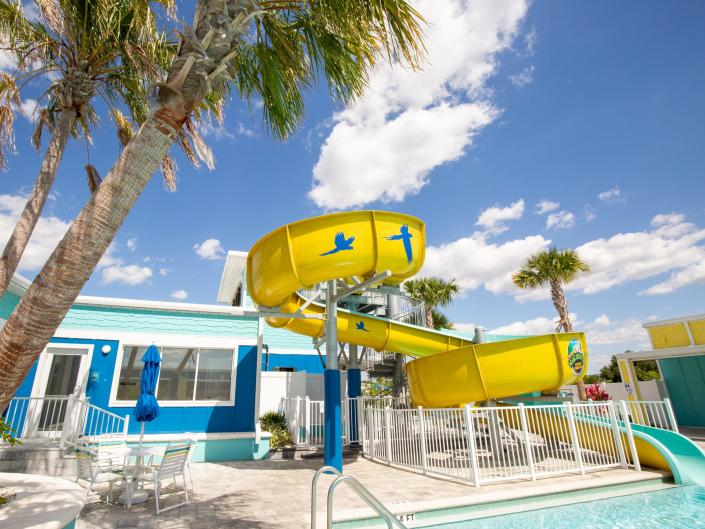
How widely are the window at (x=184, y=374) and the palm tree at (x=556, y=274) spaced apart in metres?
18.2

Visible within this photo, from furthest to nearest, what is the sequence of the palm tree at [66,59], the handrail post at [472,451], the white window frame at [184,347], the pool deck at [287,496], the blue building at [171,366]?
the white window frame at [184,347] < the blue building at [171,366] < the handrail post at [472,451] < the palm tree at [66,59] < the pool deck at [287,496]

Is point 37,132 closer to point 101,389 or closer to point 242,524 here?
point 101,389

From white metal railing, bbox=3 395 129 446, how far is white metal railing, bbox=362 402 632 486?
7.16 m

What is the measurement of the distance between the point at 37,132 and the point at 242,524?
9.28 metres

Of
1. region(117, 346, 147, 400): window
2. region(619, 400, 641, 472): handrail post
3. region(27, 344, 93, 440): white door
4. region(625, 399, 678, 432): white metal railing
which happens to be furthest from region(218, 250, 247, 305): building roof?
region(625, 399, 678, 432): white metal railing

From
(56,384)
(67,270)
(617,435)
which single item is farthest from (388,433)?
(56,384)

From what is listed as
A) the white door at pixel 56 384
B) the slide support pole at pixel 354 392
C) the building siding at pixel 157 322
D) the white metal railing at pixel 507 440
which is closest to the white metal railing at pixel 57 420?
the white door at pixel 56 384

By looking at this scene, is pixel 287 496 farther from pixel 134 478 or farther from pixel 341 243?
pixel 341 243

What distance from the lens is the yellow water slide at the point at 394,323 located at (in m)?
8.11

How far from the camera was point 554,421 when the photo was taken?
30.5 feet

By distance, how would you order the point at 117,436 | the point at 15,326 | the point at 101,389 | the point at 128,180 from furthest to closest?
the point at 101,389 < the point at 117,436 < the point at 128,180 < the point at 15,326

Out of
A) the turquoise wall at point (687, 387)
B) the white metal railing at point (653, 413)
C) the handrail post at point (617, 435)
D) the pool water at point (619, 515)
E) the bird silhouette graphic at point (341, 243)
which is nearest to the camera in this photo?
the pool water at point (619, 515)

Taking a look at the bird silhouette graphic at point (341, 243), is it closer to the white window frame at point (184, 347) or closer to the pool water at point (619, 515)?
the pool water at point (619, 515)

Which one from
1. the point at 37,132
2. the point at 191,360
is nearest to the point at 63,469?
the point at 191,360
